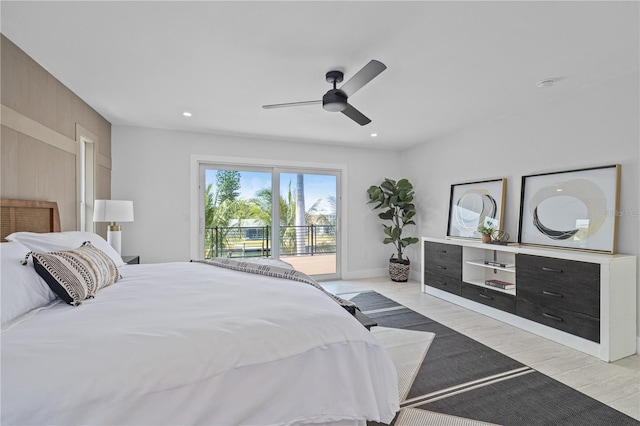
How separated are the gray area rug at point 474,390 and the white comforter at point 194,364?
70 centimetres

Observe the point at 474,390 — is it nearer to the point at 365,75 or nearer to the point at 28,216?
the point at 365,75

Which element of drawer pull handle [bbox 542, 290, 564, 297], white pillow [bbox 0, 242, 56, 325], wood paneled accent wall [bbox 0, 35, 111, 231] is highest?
wood paneled accent wall [bbox 0, 35, 111, 231]

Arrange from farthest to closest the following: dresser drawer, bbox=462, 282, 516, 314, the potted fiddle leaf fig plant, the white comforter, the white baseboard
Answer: the white baseboard < the potted fiddle leaf fig plant < dresser drawer, bbox=462, 282, 516, 314 < the white comforter

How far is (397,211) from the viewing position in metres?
5.33

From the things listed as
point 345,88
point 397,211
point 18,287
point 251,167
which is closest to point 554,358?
point 345,88

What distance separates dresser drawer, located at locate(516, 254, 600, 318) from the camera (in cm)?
248

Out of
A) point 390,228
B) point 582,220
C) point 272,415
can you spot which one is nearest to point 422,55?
point 582,220

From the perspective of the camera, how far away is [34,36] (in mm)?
2072

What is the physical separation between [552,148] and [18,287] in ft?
14.9

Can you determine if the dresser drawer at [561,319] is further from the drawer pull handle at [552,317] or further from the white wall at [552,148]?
the white wall at [552,148]

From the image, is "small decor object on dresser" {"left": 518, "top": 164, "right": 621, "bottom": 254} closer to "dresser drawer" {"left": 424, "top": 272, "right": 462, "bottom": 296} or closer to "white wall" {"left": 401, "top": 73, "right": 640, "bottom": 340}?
"white wall" {"left": 401, "top": 73, "right": 640, "bottom": 340}

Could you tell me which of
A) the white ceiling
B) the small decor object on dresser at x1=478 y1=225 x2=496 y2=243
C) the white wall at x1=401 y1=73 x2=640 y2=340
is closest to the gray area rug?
the small decor object on dresser at x1=478 y1=225 x2=496 y2=243

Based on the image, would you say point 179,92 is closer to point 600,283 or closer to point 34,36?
point 34,36

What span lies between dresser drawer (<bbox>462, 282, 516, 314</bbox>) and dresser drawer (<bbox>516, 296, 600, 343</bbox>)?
9cm
